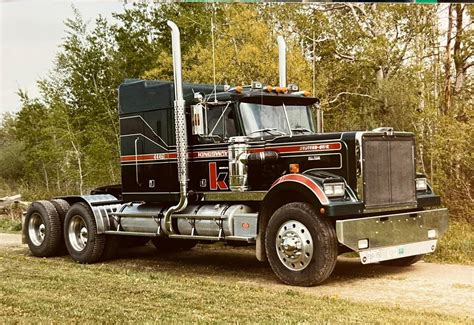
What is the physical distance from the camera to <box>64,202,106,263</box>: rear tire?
273 inches

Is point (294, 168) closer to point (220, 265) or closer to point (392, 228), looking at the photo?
point (392, 228)

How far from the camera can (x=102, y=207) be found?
6.96m

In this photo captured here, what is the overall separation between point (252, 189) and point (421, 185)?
1.28 metres

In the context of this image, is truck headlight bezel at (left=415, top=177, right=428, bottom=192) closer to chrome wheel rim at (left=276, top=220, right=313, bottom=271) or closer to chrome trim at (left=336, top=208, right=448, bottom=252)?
chrome trim at (left=336, top=208, right=448, bottom=252)

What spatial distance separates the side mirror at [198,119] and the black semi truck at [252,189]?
0.04 ft

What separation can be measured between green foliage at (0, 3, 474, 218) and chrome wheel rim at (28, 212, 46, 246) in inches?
Answer: 27.3

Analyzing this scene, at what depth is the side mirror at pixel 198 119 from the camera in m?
6.16

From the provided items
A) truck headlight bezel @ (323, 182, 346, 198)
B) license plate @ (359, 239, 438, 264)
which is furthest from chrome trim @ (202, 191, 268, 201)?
license plate @ (359, 239, 438, 264)

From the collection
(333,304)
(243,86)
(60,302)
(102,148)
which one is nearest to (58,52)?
(102,148)

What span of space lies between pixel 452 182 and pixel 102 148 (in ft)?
8.83

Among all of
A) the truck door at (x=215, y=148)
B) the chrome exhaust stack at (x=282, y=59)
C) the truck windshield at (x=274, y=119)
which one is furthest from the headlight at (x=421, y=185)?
the truck door at (x=215, y=148)

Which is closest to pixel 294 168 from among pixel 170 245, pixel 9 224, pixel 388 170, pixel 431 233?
pixel 388 170

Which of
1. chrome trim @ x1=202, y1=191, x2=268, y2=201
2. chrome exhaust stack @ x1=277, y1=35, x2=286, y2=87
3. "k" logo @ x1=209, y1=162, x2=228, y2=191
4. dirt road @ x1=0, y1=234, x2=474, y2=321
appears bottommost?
dirt road @ x1=0, y1=234, x2=474, y2=321

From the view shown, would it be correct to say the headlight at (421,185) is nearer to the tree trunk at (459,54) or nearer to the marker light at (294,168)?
the tree trunk at (459,54)
